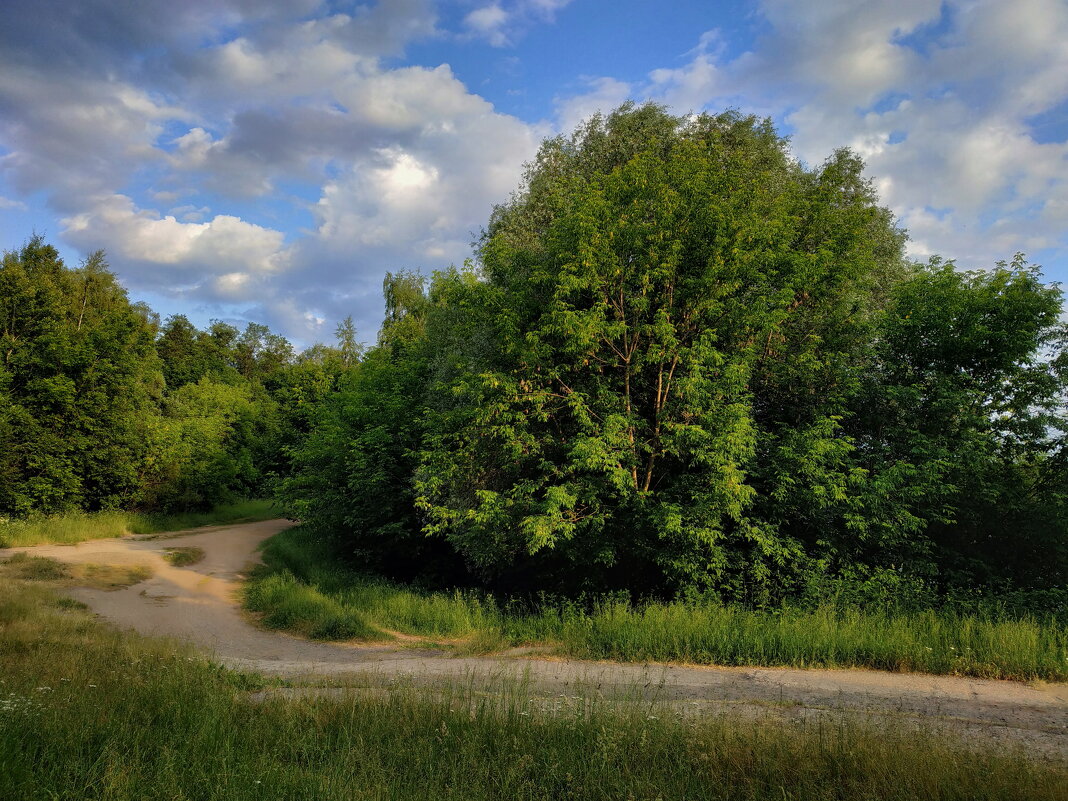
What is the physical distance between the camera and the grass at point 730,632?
8.82m

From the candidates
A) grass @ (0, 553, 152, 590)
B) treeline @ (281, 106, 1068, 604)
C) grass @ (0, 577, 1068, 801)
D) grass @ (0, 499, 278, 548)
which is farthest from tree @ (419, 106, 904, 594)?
grass @ (0, 499, 278, 548)

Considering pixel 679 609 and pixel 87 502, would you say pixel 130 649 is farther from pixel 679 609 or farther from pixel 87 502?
pixel 87 502

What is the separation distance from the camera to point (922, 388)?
1422 cm

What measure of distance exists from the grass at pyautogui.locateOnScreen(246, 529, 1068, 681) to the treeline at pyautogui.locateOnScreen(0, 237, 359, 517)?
55.0 feet

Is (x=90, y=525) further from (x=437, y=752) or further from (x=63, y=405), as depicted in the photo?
(x=437, y=752)

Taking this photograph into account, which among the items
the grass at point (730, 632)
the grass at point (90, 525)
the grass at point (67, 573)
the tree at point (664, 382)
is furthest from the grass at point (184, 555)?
the tree at point (664, 382)

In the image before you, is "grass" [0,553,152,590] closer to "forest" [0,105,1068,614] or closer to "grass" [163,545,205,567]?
"grass" [163,545,205,567]

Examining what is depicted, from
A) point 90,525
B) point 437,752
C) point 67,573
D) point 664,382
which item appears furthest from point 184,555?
point 437,752

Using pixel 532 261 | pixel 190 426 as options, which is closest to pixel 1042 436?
pixel 532 261

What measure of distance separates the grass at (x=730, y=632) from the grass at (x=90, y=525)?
1287cm

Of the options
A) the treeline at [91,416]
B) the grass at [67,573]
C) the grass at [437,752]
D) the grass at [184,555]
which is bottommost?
the grass at [184,555]

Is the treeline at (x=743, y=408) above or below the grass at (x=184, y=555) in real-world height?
above

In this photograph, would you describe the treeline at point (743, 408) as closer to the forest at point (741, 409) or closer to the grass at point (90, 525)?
the forest at point (741, 409)

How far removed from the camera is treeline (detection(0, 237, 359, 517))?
2412cm
